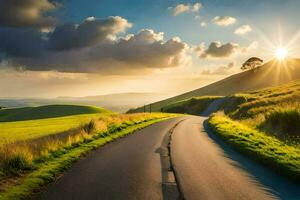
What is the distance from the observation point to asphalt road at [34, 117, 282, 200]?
949 cm

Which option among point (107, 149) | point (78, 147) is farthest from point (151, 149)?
point (78, 147)

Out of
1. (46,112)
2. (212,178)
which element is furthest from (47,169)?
(46,112)

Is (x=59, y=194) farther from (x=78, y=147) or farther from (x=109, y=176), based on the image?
(x=78, y=147)

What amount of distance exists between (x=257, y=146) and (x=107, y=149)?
313 inches

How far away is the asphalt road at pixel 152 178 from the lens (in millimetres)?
9492

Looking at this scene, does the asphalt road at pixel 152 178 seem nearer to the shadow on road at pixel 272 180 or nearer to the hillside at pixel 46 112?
the shadow on road at pixel 272 180

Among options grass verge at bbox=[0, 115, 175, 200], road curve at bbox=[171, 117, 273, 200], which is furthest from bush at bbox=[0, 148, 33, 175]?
road curve at bbox=[171, 117, 273, 200]

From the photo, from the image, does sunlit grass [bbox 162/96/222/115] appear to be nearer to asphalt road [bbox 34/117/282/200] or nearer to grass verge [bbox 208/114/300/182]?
grass verge [bbox 208/114/300/182]

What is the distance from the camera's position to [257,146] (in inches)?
723

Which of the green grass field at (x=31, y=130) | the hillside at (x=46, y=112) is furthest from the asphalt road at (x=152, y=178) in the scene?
the hillside at (x=46, y=112)

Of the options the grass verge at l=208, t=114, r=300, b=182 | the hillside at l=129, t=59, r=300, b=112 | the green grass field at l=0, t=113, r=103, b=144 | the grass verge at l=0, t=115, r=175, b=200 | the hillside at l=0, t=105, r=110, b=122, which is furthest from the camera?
the hillside at l=129, t=59, r=300, b=112

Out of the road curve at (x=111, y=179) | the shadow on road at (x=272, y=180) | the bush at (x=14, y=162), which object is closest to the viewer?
the road curve at (x=111, y=179)

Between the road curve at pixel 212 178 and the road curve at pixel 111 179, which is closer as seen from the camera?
the road curve at pixel 111 179

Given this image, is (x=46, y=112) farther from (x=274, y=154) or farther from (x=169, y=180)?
(x=169, y=180)
